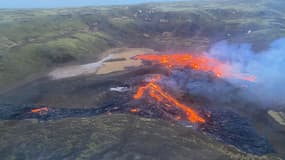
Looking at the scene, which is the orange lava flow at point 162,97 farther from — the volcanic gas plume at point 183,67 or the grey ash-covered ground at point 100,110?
the grey ash-covered ground at point 100,110

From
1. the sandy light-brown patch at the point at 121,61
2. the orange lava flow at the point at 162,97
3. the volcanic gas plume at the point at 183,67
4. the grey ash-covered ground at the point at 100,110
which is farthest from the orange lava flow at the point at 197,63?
the orange lava flow at the point at 162,97

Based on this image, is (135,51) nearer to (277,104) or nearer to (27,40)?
(27,40)

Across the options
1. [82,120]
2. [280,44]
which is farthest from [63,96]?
[280,44]

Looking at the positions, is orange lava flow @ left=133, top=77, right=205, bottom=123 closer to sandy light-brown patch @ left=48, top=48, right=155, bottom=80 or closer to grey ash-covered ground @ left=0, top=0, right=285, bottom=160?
grey ash-covered ground @ left=0, top=0, right=285, bottom=160


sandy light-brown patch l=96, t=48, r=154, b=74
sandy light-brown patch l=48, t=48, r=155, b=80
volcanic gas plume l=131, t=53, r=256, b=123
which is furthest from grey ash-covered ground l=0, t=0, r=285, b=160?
sandy light-brown patch l=96, t=48, r=154, b=74

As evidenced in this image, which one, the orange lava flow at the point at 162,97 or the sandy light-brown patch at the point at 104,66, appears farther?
the sandy light-brown patch at the point at 104,66

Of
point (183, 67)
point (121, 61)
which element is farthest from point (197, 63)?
point (121, 61)

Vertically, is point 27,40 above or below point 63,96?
above
